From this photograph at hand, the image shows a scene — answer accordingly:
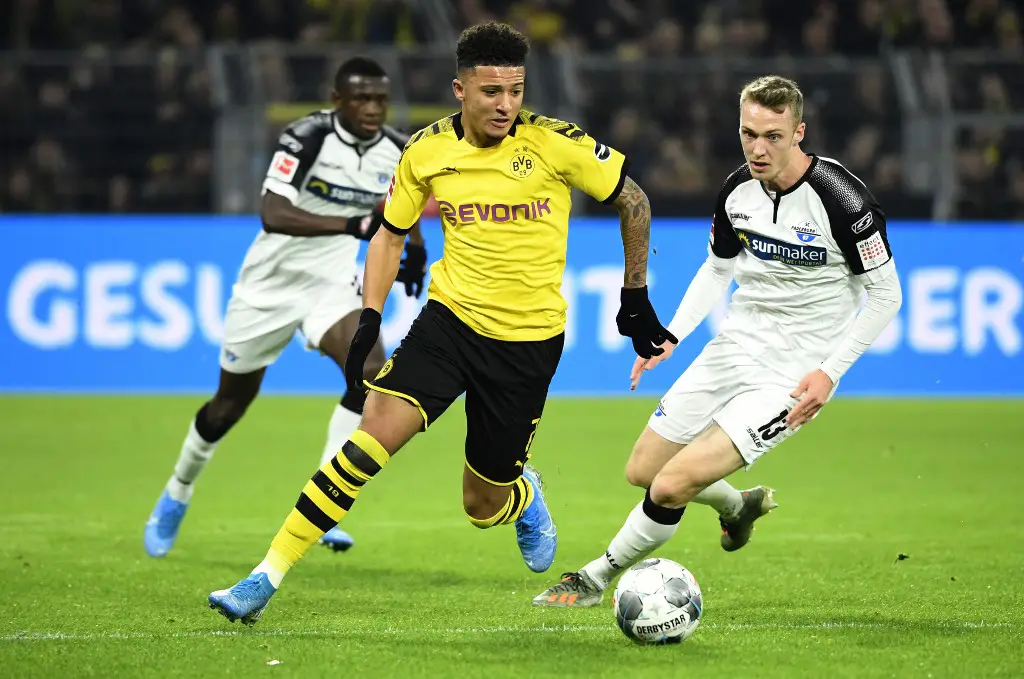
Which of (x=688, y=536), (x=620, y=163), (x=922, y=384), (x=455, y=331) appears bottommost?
(x=922, y=384)

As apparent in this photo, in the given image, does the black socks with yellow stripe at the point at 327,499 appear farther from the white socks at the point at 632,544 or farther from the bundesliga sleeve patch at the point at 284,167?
the bundesliga sleeve patch at the point at 284,167

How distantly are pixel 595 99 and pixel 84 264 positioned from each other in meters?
5.98

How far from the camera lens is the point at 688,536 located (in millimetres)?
8242

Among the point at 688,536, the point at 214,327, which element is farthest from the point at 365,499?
the point at 214,327

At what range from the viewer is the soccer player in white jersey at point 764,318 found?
19.5ft

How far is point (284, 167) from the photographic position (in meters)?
7.92

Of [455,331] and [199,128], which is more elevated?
[455,331]

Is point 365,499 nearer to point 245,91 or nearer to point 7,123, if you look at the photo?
point 245,91

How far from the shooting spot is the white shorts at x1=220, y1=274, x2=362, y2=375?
26.2 ft

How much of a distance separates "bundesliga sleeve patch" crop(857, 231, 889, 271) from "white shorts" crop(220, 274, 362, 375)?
10.1ft

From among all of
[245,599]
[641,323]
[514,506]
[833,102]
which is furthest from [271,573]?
[833,102]

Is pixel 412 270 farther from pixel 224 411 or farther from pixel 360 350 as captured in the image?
pixel 360 350


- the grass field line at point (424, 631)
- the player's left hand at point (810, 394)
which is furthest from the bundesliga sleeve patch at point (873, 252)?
the grass field line at point (424, 631)

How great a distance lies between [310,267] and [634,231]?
8.94 feet
